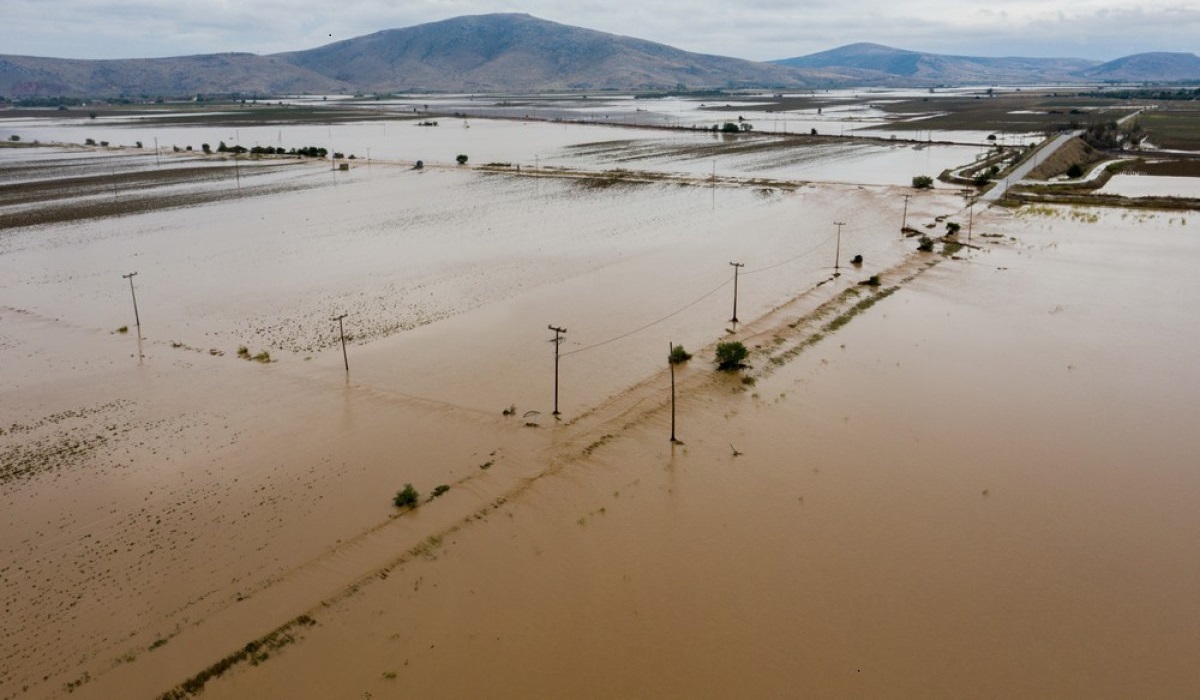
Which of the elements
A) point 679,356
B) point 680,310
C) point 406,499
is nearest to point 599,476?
point 406,499

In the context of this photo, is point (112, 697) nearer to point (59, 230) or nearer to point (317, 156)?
point (59, 230)

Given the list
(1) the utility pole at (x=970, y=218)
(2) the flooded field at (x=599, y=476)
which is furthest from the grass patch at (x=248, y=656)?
(1) the utility pole at (x=970, y=218)

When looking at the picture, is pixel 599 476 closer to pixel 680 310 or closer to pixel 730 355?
pixel 730 355

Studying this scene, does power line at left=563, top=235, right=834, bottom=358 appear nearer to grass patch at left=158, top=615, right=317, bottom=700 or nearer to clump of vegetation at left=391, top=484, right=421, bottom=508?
clump of vegetation at left=391, top=484, right=421, bottom=508

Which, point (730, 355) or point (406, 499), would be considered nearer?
point (406, 499)

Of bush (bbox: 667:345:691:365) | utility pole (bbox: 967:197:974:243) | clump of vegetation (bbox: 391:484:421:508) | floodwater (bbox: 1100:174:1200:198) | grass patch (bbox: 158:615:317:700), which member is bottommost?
grass patch (bbox: 158:615:317:700)

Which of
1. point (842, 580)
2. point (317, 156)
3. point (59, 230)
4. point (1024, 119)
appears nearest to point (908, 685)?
point (842, 580)

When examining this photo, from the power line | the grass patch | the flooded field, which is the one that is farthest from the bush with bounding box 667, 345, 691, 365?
the grass patch
